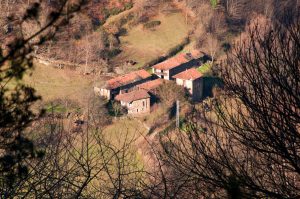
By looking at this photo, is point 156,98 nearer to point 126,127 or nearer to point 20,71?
point 126,127

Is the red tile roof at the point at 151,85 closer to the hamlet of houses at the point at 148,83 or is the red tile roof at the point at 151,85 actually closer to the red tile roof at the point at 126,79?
the hamlet of houses at the point at 148,83

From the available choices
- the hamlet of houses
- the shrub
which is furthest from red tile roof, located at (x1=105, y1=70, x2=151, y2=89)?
the shrub

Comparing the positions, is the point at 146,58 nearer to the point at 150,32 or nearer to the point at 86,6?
the point at 150,32

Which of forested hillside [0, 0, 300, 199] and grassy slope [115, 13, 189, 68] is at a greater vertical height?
grassy slope [115, 13, 189, 68]

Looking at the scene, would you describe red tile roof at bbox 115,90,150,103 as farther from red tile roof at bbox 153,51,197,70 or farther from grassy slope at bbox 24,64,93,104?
red tile roof at bbox 153,51,197,70

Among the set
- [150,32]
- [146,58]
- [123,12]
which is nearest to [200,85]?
[146,58]
